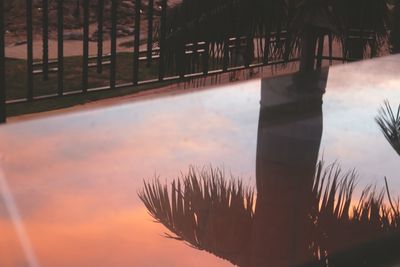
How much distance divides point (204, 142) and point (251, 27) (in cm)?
146

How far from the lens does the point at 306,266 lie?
2.29m

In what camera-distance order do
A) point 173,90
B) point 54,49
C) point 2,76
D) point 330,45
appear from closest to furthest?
point 2,76 < point 54,49 < point 173,90 < point 330,45

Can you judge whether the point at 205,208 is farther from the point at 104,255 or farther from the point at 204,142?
the point at 204,142

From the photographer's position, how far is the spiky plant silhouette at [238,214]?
2.44 metres

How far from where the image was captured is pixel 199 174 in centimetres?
302

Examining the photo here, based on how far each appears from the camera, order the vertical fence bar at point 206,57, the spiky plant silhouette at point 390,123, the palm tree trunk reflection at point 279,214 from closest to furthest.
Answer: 1. the palm tree trunk reflection at point 279,214
2. the spiky plant silhouette at point 390,123
3. the vertical fence bar at point 206,57

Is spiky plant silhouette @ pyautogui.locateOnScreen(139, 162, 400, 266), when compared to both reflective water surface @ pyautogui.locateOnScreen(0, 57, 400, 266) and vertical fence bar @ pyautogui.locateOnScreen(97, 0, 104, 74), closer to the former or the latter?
reflective water surface @ pyautogui.locateOnScreen(0, 57, 400, 266)

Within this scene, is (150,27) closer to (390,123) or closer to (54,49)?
(54,49)

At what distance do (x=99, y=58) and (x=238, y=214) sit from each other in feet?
6.48

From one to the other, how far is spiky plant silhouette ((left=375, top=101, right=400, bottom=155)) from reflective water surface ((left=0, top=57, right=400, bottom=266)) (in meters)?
0.05

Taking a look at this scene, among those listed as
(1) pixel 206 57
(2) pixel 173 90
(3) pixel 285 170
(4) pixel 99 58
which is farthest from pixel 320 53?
(3) pixel 285 170

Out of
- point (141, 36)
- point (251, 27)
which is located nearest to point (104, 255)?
point (141, 36)

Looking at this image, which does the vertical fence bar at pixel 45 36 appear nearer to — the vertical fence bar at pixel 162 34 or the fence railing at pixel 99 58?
the fence railing at pixel 99 58

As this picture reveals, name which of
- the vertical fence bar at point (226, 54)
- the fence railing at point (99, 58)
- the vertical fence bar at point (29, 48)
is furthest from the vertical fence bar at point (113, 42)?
the vertical fence bar at point (226, 54)
